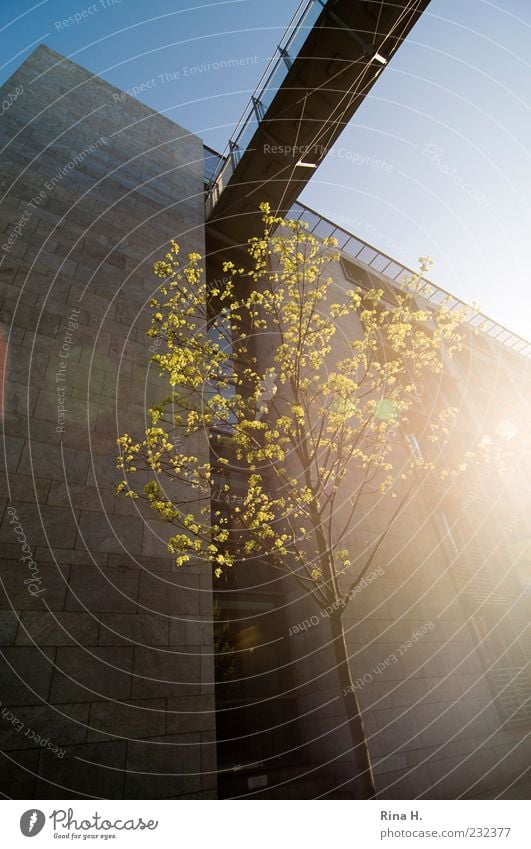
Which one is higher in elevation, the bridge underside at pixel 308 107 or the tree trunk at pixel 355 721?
the bridge underside at pixel 308 107

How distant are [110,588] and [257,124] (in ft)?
46.4

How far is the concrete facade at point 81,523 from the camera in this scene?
251 inches

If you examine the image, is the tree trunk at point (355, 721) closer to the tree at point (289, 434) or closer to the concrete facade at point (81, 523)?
the tree at point (289, 434)

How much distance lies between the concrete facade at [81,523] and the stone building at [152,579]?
35 millimetres

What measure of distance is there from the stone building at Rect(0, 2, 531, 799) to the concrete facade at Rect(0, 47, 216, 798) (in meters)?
0.03

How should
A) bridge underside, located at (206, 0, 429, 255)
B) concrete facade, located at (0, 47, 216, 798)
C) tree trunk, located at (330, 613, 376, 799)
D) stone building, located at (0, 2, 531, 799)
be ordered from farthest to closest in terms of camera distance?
bridge underside, located at (206, 0, 429, 255) → stone building, located at (0, 2, 531, 799) → concrete facade, located at (0, 47, 216, 798) → tree trunk, located at (330, 613, 376, 799)

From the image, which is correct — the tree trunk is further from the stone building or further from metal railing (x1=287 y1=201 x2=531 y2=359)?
metal railing (x1=287 y1=201 x2=531 y2=359)

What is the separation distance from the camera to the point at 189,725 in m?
7.22

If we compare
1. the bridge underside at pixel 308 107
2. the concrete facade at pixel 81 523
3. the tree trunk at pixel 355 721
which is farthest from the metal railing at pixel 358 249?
the tree trunk at pixel 355 721

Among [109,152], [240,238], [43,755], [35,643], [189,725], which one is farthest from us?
[240,238]

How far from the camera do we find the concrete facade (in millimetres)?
6375

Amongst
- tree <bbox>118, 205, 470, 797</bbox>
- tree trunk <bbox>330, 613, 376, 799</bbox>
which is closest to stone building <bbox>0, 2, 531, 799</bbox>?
tree <bbox>118, 205, 470, 797</bbox>
